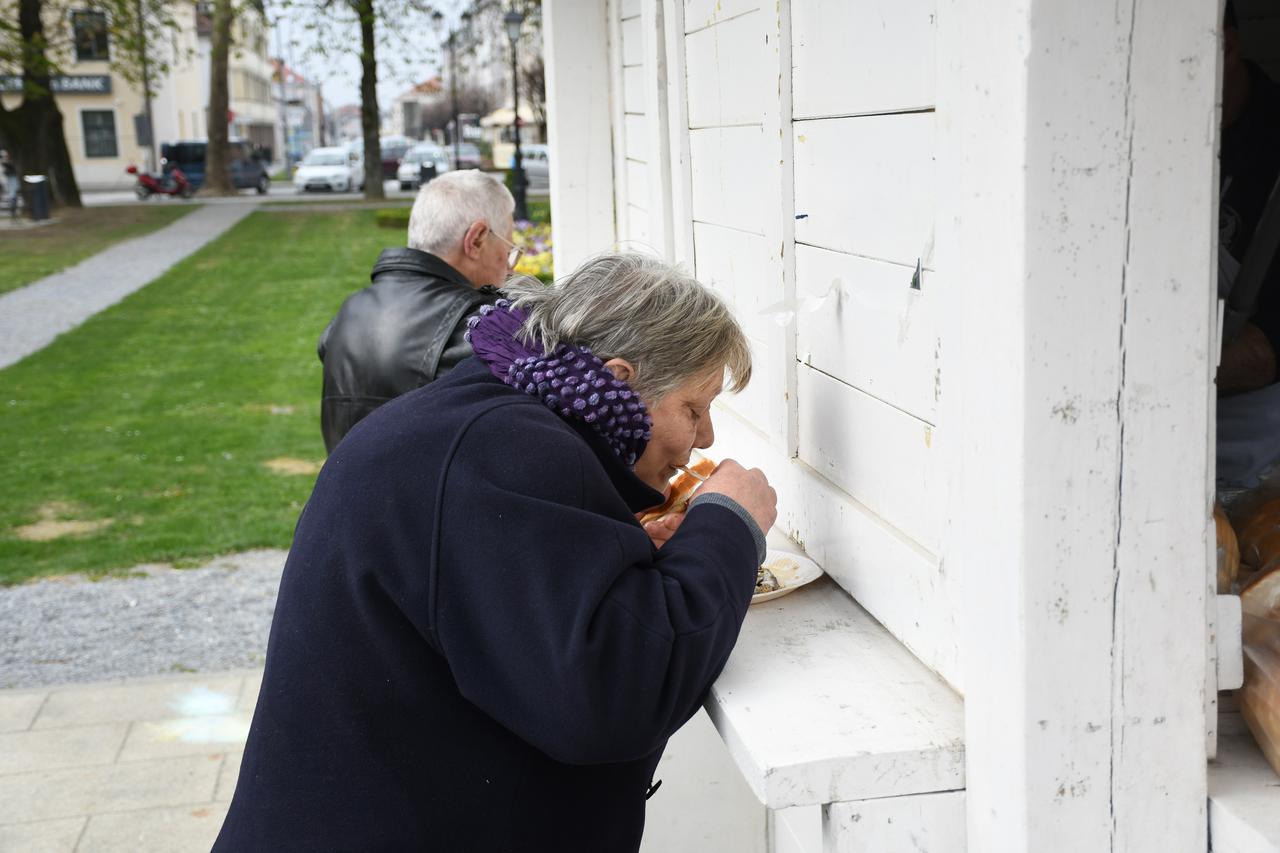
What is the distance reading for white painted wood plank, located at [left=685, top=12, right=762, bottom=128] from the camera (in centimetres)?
229

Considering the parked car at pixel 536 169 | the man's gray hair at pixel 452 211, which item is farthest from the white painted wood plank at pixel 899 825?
the parked car at pixel 536 169

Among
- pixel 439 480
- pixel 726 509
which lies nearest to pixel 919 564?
pixel 726 509

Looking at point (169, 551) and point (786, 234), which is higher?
point (786, 234)

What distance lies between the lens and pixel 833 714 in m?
1.63

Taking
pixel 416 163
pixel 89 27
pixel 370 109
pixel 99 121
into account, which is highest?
pixel 99 121

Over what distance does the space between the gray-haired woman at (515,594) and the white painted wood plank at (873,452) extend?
0.18 m

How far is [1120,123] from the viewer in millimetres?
1260

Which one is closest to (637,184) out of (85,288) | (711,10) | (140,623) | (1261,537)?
(711,10)

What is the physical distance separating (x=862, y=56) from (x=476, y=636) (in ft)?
3.16

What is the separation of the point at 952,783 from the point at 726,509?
46 centimetres

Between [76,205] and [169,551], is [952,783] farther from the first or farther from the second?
[76,205]

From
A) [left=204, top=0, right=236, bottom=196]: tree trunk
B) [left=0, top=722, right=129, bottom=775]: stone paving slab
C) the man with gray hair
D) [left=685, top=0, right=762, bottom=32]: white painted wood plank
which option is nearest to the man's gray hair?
the man with gray hair

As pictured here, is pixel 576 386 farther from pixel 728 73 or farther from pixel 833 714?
pixel 728 73

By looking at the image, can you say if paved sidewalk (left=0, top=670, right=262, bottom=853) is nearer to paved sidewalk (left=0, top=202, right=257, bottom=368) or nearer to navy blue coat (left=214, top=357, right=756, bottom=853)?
navy blue coat (left=214, top=357, right=756, bottom=853)
